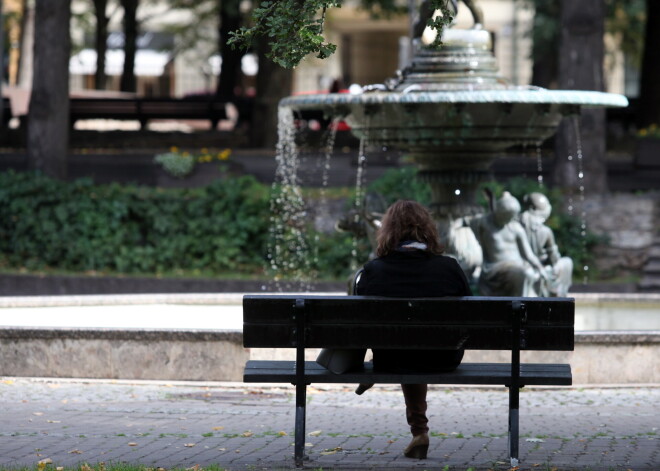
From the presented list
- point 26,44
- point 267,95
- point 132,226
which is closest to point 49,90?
point 132,226

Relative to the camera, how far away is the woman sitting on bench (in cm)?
692

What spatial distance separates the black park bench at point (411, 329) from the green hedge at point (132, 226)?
12796 millimetres

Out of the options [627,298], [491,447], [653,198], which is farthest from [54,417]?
[653,198]

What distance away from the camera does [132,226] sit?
20547 mm

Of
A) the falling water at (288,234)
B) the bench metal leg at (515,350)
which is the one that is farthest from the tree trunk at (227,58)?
the bench metal leg at (515,350)

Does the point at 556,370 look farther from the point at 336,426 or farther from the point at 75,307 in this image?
the point at 75,307

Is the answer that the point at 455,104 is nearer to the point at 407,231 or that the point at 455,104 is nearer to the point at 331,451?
the point at 407,231

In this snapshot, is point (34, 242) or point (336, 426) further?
point (34, 242)

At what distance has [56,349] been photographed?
1015 cm

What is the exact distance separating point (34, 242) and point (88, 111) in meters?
11.3

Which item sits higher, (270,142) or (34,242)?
(270,142)

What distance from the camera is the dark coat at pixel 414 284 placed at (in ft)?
22.7

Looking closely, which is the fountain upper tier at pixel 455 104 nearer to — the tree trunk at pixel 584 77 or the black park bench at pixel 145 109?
the tree trunk at pixel 584 77

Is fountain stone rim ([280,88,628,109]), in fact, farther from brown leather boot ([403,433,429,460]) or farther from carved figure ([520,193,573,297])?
brown leather boot ([403,433,429,460])
